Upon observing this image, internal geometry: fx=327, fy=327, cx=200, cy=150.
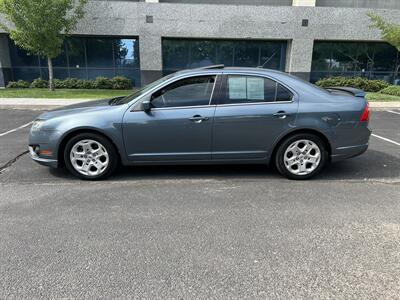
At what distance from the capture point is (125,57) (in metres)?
19.9

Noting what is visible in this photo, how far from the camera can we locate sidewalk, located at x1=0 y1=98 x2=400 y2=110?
40.8 feet

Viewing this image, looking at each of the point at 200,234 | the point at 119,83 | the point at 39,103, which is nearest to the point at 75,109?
the point at 200,234

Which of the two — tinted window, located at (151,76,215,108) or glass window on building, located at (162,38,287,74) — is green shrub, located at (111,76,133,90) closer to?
glass window on building, located at (162,38,287,74)

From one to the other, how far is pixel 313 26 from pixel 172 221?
19.0 meters

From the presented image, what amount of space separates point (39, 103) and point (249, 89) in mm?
10897

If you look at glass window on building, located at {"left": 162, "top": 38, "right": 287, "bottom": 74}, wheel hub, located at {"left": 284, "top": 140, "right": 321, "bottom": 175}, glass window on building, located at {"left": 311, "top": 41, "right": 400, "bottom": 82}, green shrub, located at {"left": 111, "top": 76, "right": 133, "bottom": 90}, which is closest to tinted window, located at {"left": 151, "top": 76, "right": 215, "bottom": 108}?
wheel hub, located at {"left": 284, "top": 140, "right": 321, "bottom": 175}

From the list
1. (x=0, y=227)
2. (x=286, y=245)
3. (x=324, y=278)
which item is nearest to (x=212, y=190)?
(x=286, y=245)

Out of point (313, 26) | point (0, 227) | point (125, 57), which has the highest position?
point (313, 26)

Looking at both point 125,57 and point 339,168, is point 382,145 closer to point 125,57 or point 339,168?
point 339,168

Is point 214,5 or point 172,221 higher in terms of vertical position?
point 214,5

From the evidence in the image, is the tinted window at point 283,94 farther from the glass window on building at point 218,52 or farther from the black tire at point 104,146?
the glass window on building at point 218,52

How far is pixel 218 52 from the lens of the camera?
19875 mm

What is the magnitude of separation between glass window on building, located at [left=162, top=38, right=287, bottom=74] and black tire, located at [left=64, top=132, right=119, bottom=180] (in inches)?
629

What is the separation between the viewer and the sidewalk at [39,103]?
40.8 feet
